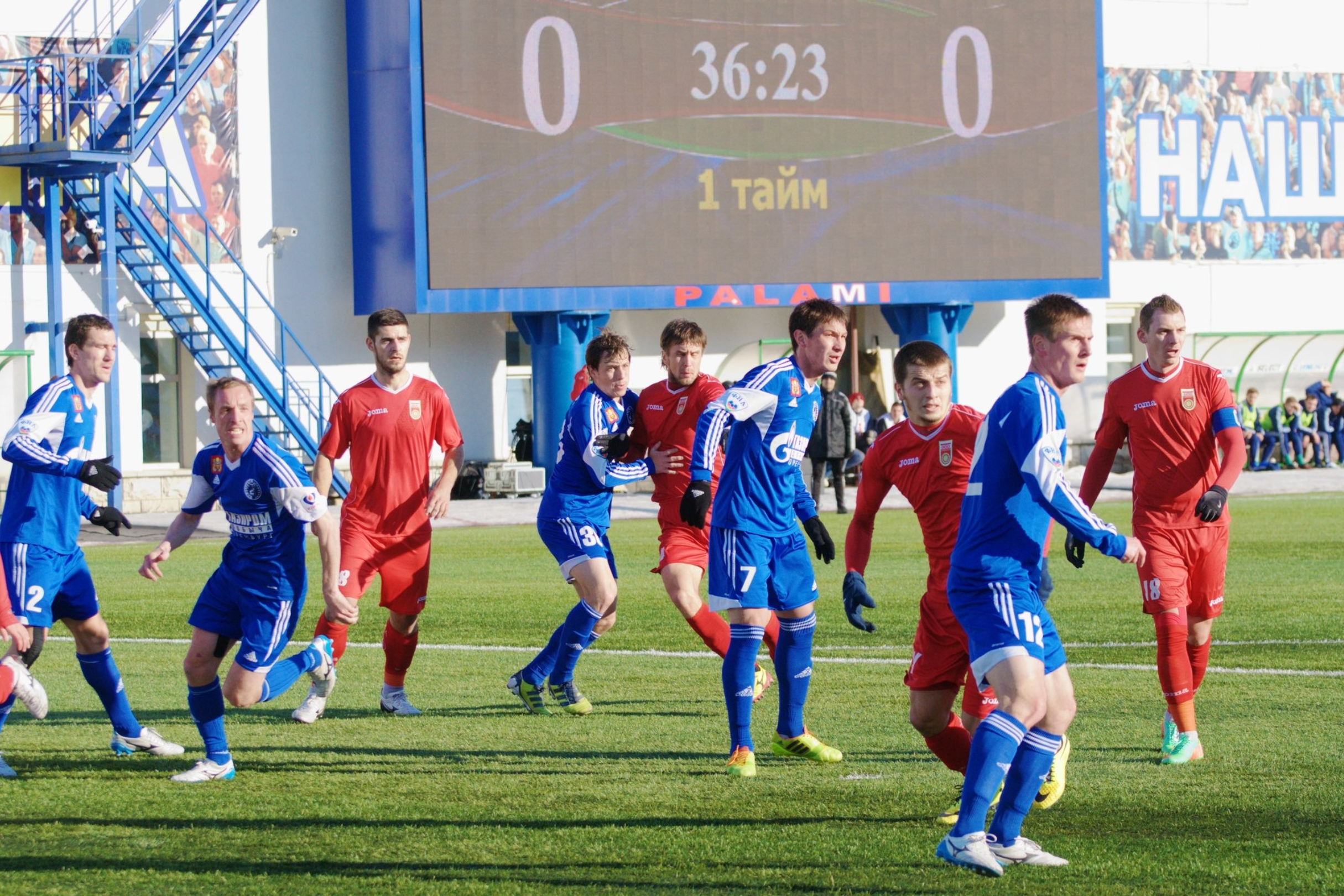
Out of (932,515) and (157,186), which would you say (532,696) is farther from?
(157,186)

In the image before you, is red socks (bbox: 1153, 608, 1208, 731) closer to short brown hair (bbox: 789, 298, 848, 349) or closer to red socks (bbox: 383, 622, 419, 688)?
short brown hair (bbox: 789, 298, 848, 349)

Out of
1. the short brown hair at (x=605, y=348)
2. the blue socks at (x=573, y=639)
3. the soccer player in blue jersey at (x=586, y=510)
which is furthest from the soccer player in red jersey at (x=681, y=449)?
the blue socks at (x=573, y=639)

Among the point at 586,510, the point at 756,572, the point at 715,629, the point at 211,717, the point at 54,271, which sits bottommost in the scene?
the point at 211,717

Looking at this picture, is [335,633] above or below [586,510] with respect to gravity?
below

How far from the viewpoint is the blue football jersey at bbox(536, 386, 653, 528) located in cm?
870

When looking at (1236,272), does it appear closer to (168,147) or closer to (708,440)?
(168,147)

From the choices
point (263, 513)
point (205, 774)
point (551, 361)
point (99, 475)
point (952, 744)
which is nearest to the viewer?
point (952, 744)

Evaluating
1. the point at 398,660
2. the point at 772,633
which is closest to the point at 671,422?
the point at 772,633

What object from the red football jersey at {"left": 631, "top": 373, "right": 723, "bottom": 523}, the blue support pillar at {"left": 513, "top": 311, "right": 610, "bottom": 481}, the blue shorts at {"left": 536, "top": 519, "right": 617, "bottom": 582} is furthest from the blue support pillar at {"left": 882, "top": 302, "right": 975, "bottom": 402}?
the blue shorts at {"left": 536, "top": 519, "right": 617, "bottom": 582}

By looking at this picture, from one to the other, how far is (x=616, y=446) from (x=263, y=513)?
2096mm

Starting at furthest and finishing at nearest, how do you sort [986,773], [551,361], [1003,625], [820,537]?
1. [551,361]
2. [820,537]
3. [1003,625]
4. [986,773]

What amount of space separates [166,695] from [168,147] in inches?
803

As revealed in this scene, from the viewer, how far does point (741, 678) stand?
7.00 meters

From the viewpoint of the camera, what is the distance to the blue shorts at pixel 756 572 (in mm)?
7023
